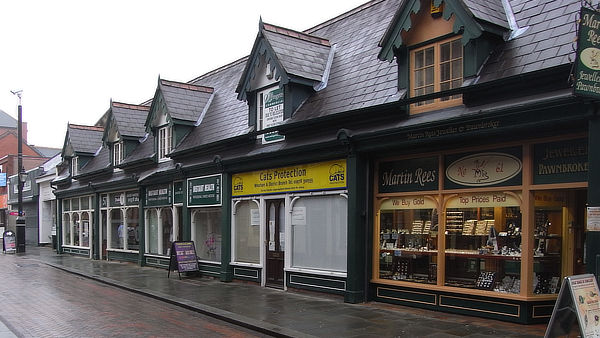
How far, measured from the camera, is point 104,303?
519 inches

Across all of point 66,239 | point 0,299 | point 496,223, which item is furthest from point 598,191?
point 66,239

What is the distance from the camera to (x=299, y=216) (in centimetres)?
1376

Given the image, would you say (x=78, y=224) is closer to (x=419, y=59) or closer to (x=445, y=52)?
(x=419, y=59)

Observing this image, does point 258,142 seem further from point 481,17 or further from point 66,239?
point 66,239

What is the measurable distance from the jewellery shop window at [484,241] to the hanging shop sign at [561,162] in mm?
671

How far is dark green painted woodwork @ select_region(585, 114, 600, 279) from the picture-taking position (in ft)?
25.6

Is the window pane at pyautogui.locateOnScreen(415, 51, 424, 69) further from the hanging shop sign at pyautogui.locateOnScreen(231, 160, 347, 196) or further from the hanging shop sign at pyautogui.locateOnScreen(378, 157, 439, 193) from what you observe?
the hanging shop sign at pyautogui.locateOnScreen(231, 160, 347, 196)

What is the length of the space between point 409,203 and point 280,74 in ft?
17.6

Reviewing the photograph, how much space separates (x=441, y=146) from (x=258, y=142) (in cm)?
657

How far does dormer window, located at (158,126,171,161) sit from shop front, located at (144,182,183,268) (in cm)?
131

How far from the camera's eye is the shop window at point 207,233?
1758 cm

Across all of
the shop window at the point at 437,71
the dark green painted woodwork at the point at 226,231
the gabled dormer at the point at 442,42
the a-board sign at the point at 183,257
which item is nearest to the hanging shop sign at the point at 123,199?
the a-board sign at the point at 183,257

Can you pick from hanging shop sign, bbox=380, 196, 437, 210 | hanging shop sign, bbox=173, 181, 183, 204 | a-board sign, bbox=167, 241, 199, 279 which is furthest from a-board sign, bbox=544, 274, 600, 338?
hanging shop sign, bbox=173, 181, 183, 204

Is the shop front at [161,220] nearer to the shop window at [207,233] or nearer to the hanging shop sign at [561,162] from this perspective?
the shop window at [207,233]
